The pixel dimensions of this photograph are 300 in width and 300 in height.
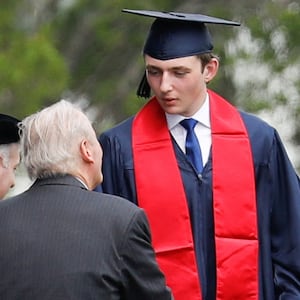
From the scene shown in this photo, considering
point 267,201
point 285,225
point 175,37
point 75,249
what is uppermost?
point 175,37

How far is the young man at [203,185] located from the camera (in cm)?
625

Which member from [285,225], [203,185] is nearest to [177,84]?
[203,185]

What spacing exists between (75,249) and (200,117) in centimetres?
135

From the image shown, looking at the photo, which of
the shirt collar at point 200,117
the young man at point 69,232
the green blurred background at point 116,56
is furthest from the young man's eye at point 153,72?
the green blurred background at point 116,56

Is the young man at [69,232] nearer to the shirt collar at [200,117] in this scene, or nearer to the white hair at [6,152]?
the white hair at [6,152]

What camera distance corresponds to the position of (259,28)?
464 inches

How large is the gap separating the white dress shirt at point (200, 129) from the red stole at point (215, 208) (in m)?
0.03

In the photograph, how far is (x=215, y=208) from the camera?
20.5ft

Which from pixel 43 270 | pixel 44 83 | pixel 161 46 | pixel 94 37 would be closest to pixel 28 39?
pixel 44 83

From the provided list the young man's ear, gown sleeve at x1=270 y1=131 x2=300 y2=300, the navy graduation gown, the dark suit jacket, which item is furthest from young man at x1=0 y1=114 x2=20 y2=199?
gown sleeve at x1=270 y1=131 x2=300 y2=300

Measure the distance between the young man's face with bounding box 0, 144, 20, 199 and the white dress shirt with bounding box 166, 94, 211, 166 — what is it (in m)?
0.72

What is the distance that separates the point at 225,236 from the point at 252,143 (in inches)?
16.7

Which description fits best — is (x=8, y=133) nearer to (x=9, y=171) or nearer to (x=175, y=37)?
(x=9, y=171)

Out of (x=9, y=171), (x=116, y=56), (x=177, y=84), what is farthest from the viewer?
(x=116, y=56)
